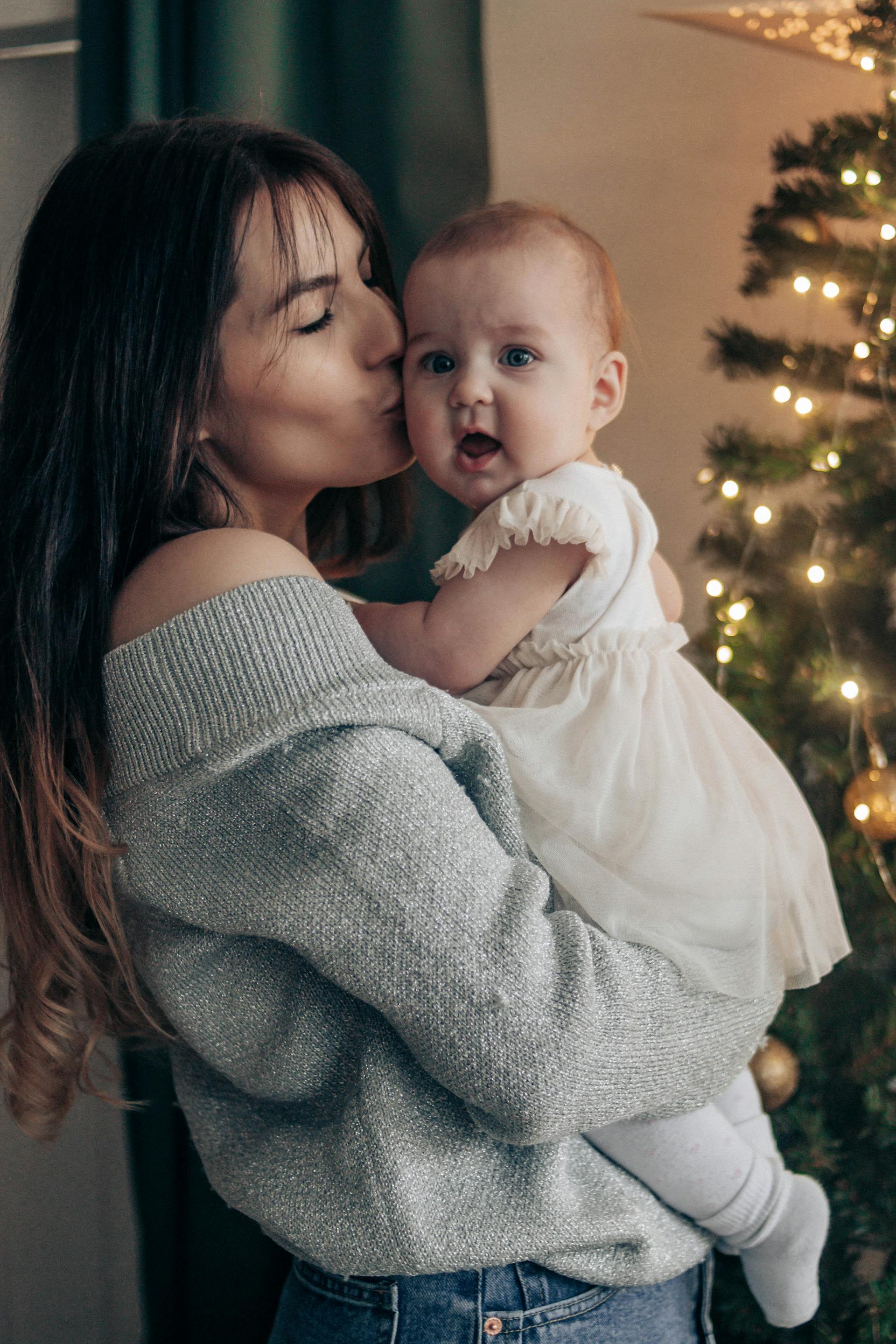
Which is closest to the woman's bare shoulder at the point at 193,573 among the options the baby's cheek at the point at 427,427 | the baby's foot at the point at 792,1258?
the baby's cheek at the point at 427,427

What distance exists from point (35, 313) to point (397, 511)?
0.56 meters

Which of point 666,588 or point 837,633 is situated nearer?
point 666,588

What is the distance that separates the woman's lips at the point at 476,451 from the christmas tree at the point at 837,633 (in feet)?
1.50

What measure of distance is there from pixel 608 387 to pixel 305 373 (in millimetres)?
377

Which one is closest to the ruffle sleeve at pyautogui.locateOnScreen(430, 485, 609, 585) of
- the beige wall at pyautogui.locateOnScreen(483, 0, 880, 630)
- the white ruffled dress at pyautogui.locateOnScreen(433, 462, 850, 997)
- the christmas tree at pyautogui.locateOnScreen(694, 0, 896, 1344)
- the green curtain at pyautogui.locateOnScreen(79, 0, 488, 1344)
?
the white ruffled dress at pyautogui.locateOnScreen(433, 462, 850, 997)

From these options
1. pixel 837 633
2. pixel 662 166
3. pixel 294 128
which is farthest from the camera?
pixel 662 166

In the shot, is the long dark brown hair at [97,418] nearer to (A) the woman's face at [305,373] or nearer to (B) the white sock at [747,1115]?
(A) the woman's face at [305,373]

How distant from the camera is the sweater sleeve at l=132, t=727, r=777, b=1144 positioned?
72 centimetres

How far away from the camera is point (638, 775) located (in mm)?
941

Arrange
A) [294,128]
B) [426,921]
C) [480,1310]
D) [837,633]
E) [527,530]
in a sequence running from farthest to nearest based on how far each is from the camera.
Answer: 1. [294,128]
2. [837,633]
3. [527,530]
4. [480,1310]
5. [426,921]

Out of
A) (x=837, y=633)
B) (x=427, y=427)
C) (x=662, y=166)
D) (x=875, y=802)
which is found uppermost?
(x=662, y=166)

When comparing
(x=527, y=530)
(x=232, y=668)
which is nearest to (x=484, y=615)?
(x=527, y=530)

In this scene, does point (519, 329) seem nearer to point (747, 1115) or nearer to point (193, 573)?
point (193, 573)

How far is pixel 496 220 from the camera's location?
1043 millimetres
